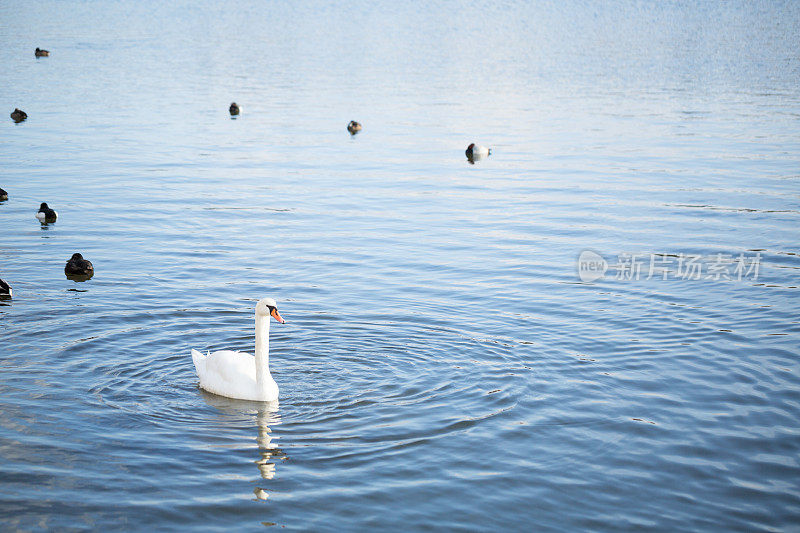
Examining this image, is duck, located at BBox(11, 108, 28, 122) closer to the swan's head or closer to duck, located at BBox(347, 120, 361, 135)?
duck, located at BBox(347, 120, 361, 135)

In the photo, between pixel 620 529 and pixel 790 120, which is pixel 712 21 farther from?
pixel 620 529

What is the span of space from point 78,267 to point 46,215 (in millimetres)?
5062

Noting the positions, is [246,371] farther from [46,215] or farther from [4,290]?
[46,215]

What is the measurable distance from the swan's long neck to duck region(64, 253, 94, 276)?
6.98 meters

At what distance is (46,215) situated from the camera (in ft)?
73.8

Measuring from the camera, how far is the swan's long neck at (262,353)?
483 inches

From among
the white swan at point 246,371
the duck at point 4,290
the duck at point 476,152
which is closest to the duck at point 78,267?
the duck at point 4,290

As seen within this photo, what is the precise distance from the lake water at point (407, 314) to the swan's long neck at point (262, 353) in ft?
1.22

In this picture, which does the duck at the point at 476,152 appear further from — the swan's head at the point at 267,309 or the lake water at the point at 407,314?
the swan's head at the point at 267,309

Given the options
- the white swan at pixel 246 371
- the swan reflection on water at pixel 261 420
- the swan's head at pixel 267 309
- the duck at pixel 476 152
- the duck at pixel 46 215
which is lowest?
the swan reflection on water at pixel 261 420

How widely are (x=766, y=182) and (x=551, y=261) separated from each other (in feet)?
34.9

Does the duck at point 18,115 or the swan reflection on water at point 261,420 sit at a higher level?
the duck at point 18,115

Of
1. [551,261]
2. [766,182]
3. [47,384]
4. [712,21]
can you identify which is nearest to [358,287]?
[551,261]

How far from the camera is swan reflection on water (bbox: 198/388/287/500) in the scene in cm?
1048
